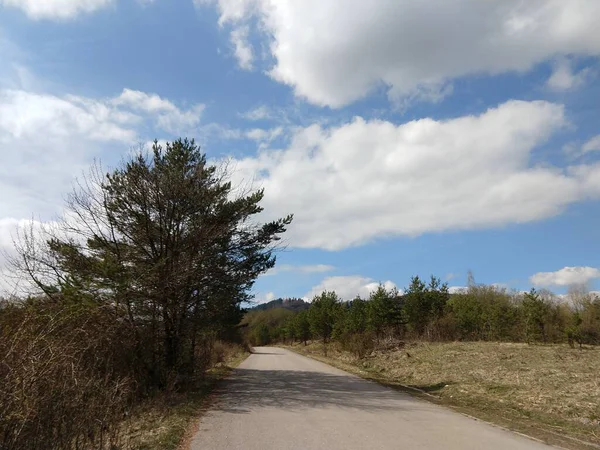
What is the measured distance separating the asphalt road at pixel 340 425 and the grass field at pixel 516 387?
1.08m

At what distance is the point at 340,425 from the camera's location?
357 inches

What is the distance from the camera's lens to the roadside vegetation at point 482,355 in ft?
35.4

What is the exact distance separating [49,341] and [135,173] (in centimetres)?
968

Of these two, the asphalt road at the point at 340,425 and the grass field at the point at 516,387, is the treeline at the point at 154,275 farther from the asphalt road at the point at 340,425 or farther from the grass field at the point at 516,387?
the grass field at the point at 516,387

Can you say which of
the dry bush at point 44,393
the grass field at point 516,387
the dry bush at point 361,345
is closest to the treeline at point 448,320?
the dry bush at point 361,345

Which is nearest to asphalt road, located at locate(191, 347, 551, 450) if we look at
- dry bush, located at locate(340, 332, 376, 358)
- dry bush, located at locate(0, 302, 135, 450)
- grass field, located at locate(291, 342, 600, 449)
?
grass field, located at locate(291, 342, 600, 449)

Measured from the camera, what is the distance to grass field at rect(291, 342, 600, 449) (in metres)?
9.34

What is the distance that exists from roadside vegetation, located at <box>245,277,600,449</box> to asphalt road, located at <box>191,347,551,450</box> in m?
1.11

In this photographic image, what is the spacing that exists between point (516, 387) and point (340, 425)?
7.98m

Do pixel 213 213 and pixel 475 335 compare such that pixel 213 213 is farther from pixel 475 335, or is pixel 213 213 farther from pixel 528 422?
pixel 475 335

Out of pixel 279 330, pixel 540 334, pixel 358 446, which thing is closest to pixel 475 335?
pixel 540 334

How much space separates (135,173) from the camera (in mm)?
15297

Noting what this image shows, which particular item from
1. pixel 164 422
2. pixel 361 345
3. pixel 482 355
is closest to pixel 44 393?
pixel 164 422

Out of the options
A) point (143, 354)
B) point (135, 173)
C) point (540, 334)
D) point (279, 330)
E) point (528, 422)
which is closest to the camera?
point (528, 422)
